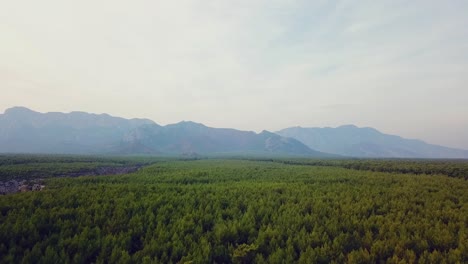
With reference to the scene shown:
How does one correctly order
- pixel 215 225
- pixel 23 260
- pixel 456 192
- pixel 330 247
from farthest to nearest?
pixel 456 192 < pixel 215 225 < pixel 330 247 < pixel 23 260

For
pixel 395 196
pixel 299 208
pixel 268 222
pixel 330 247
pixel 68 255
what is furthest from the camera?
pixel 395 196

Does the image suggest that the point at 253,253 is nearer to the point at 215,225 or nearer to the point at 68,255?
the point at 215,225

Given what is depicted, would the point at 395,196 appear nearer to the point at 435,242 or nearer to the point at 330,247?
the point at 435,242

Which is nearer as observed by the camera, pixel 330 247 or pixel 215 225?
pixel 330 247

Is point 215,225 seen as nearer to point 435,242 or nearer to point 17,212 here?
point 435,242

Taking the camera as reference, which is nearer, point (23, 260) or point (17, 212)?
point (23, 260)

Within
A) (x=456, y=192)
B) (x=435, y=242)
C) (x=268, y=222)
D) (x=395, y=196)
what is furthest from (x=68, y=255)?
(x=456, y=192)

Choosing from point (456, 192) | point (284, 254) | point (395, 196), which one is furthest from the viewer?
point (456, 192)

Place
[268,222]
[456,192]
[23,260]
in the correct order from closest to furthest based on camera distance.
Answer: [23,260]
[268,222]
[456,192]

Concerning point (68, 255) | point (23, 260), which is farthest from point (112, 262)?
point (23, 260)
